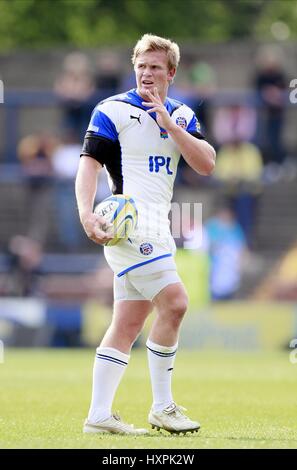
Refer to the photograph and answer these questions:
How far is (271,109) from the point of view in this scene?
22.7 meters

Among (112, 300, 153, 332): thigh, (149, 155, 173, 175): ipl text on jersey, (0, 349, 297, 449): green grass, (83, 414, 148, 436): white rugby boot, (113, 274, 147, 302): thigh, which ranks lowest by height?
(0, 349, 297, 449): green grass

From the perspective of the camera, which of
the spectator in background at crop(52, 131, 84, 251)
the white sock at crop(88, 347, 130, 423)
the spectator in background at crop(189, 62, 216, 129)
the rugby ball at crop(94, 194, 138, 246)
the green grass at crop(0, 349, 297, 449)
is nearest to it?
the green grass at crop(0, 349, 297, 449)

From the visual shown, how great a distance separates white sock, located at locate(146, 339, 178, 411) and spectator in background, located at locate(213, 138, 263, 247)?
1380cm

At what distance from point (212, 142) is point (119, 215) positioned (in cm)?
1493

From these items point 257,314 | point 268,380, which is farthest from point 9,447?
point 257,314

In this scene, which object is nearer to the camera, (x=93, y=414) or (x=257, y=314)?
(x=93, y=414)

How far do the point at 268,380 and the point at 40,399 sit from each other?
120 inches

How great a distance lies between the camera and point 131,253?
771 centimetres

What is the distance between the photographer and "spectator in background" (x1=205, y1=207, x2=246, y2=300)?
2019 centimetres

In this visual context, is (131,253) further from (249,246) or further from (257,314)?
(249,246)

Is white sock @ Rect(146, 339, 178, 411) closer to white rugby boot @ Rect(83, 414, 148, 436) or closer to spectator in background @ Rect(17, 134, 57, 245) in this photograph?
white rugby boot @ Rect(83, 414, 148, 436)

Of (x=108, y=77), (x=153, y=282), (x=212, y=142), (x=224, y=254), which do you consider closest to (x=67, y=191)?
(x=212, y=142)

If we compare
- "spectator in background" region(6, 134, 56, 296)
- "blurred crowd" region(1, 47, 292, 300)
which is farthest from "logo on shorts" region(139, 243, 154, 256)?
"spectator in background" region(6, 134, 56, 296)

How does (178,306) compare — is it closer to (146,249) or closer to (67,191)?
(146,249)
